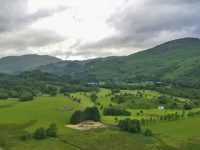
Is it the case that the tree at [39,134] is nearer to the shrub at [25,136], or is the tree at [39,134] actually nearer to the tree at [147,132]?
the shrub at [25,136]

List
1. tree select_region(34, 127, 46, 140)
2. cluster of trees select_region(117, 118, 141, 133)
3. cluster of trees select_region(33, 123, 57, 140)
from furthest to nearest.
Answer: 1. cluster of trees select_region(117, 118, 141, 133)
2. cluster of trees select_region(33, 123, 57, 140)
3. tree select_region(34, 127, 46, 140)

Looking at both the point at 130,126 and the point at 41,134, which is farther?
→ the point at 130,126

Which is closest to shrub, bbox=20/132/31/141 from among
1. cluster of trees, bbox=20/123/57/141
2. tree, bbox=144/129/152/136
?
cluster of trees, bbox=20/123/57/141

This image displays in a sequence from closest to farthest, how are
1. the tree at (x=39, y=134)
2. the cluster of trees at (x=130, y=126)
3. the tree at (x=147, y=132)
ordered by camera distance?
the tree at (x=39, y=134) < the tree at (x=147, y=132) < the cluster of trees at (x=130, y=126)

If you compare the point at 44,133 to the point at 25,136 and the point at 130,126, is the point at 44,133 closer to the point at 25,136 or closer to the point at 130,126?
the point at 25,136

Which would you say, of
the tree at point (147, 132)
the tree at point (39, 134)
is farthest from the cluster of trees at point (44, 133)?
the tree at point (147, 132)

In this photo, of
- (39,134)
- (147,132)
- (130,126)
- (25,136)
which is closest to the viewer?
(25,136)

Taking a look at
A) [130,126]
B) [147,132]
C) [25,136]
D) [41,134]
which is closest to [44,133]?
[41,134]

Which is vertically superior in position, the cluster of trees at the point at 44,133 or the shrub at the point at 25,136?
the cluster of trees at the point at 44,133

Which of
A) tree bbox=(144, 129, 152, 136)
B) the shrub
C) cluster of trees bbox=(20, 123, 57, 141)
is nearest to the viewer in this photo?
the shrub

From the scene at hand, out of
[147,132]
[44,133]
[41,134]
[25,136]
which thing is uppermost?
[44,133]

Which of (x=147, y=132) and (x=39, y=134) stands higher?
(x=39, y=134)

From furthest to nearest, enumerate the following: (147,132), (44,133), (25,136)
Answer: (147,132) < (44,133) < (25,136)

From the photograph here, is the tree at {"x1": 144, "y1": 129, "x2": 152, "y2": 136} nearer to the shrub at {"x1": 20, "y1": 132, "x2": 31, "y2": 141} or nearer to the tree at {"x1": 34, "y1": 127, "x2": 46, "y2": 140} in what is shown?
the tree at {"x1": 34, "y1": 127, "x2": 46, "y2": 140}
